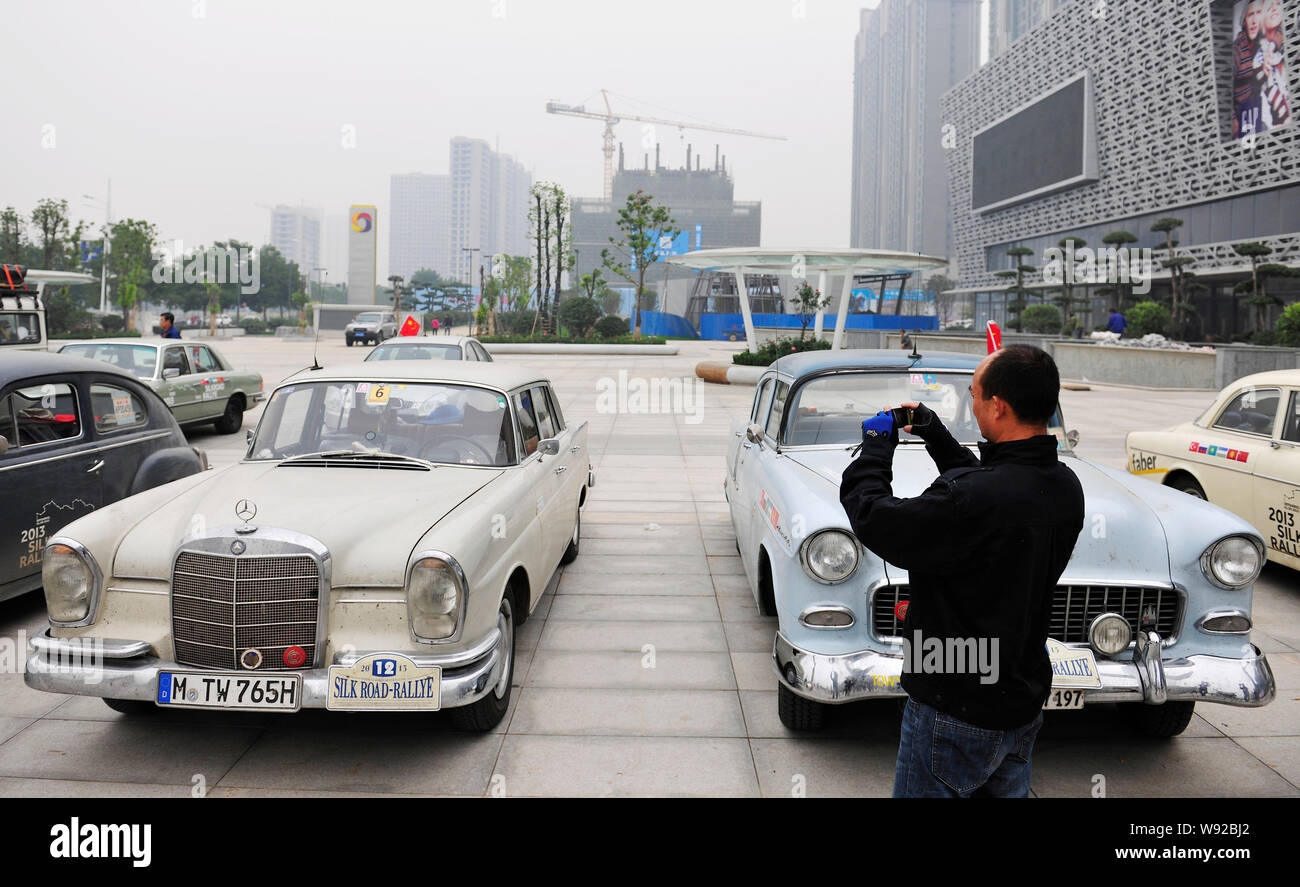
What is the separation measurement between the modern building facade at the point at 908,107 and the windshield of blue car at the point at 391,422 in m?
137

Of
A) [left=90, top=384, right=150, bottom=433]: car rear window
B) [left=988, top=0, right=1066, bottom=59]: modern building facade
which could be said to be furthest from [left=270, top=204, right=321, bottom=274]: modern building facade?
[left=90, top=384, right=150, bottom=433]: car rear window

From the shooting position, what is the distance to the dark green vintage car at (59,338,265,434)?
12.4m

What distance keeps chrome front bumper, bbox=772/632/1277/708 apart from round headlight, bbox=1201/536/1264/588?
33cm

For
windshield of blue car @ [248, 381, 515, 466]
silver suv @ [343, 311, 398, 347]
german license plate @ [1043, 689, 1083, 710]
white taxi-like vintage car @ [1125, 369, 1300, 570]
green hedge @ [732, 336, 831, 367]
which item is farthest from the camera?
silver suv @ [343, 311, 398, 347]

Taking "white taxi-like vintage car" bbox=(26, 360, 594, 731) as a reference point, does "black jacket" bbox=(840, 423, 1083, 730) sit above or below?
above

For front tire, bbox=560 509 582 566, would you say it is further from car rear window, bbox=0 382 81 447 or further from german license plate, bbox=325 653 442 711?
car rear window, bbox=0 382 81 447

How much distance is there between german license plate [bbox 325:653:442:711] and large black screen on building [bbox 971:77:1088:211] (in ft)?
211

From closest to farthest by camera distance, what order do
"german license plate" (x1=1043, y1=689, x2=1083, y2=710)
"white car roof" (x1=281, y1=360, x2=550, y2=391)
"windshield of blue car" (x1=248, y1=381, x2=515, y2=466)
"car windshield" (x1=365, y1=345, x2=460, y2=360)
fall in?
"german license plate" (x1=1043, y1=689, x2=1083, y2=710) → "windshield of blue car" (x1=248, y1=381, x2=515, y2=466) → "white car roof" (x1=281, y1=360, x2=550, y2=391) → "car windshield" (x1=365, y1=345, x2=460, y2=360)

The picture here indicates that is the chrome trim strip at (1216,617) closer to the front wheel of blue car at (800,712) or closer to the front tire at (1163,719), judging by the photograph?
the front tire at (1163,719)

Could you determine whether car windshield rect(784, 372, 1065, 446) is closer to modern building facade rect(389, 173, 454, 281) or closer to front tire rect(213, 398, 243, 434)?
front tire rect(213, 398, 243, 434)

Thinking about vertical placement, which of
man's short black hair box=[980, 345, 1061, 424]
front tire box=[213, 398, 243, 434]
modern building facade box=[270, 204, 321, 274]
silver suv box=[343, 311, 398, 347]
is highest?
modern building facade box=[270, 204, 321, 274]

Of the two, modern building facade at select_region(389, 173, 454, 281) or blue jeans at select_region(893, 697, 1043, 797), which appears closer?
blue jeans at select_region(893, 697, 1043, 797)

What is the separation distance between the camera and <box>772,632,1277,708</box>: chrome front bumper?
3527mm
